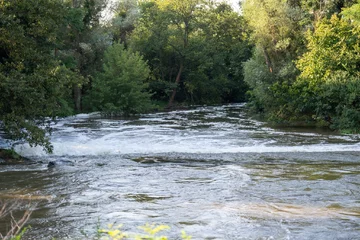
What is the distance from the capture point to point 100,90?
38156 mm

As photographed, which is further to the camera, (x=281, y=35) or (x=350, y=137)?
(x=281, y=35)

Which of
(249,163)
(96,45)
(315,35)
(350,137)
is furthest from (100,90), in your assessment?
(249,163)

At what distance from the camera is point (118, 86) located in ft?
125

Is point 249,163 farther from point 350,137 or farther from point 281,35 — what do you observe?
point 281,35

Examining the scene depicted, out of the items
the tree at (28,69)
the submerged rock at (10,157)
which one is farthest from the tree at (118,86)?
the submerged rock at (10,157)

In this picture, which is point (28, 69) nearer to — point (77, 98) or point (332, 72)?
point (332, 72)

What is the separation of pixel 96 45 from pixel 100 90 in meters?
4.67

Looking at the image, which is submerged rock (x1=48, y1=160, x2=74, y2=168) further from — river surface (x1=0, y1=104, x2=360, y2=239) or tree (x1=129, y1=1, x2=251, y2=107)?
tree (x1=129, y1=1, x2=251, y2=107)

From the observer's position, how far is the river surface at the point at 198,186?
28.6ft

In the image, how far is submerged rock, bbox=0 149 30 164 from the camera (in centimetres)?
1645

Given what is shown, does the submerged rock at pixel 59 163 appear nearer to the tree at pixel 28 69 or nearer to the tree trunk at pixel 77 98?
the tree at pixel 28 69

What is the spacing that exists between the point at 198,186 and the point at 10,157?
8112mm

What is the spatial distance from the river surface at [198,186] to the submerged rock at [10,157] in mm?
617

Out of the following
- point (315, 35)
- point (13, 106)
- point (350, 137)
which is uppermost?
point (315, 35)
